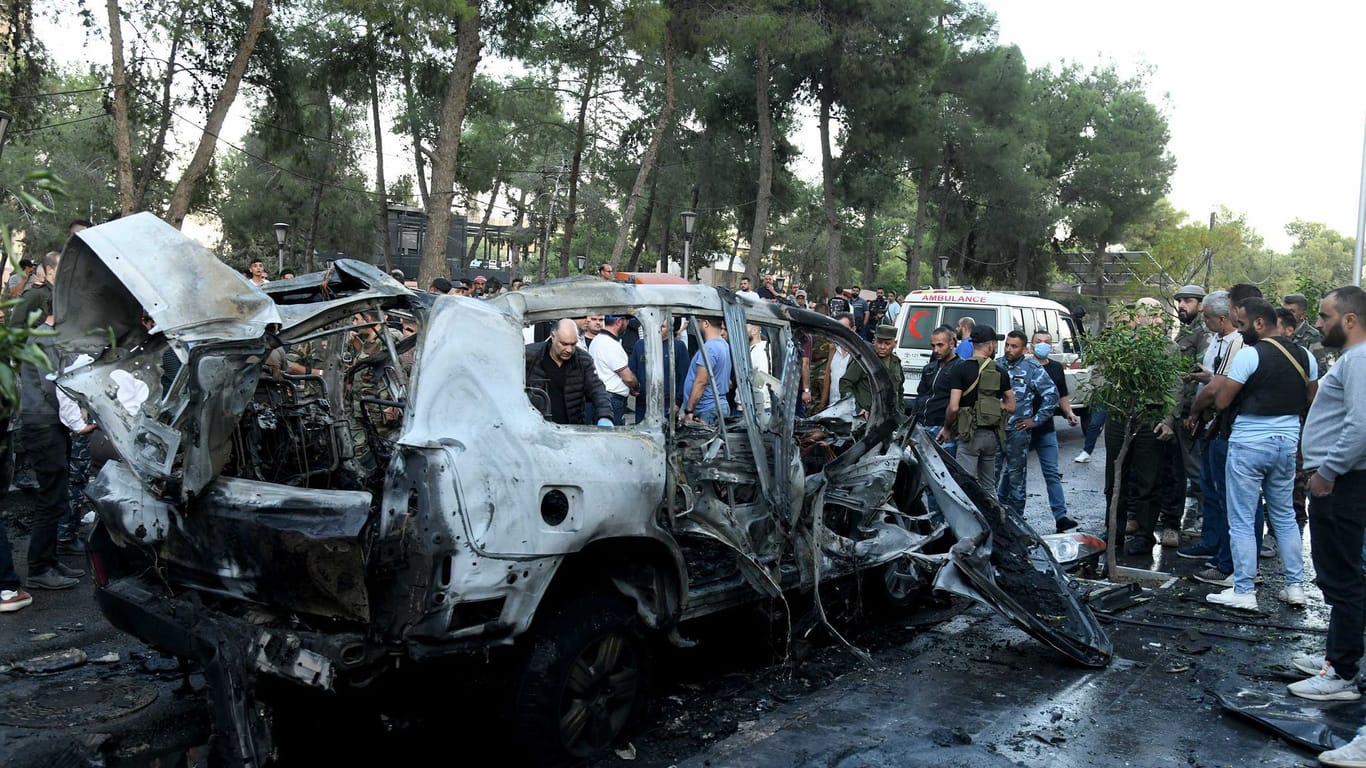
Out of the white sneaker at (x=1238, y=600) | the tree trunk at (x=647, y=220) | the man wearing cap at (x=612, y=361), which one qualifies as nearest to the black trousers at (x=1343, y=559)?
the white sneaker at (x=1238, y=600)

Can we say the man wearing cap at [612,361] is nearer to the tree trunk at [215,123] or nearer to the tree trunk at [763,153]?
the tree trunk at [215,123]

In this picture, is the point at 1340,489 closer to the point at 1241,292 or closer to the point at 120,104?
the point at 1241,292

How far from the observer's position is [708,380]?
5.08 m

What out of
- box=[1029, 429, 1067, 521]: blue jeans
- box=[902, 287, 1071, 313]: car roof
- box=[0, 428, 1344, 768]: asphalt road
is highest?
box=[902, 287, 1071, 313]: car roof

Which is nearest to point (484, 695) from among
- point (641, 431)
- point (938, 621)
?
point (641, 431)

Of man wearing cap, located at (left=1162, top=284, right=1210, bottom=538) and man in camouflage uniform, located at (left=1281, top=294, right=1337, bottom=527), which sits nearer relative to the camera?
man wearing cap, located at (left=1162, top=284, right=1210, bottom=538)

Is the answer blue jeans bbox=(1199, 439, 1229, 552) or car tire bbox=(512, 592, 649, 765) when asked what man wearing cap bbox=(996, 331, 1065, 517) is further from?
car tire bbox=(512, 592, 649, 765)

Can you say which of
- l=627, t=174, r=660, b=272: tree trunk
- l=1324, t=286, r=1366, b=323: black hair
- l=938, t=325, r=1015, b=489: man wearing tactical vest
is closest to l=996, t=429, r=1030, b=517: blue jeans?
l=938, t=325, r=1015, b=489: man wearing tactical vest

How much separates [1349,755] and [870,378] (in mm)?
3008

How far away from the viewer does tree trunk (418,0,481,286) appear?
56.2 feet

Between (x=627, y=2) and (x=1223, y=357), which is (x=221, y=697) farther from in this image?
(x=627, y=2)

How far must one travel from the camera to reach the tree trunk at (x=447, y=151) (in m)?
17.1

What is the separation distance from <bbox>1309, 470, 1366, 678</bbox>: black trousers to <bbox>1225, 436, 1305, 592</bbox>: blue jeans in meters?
1.51

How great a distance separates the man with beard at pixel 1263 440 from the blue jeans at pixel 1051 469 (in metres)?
2.20
